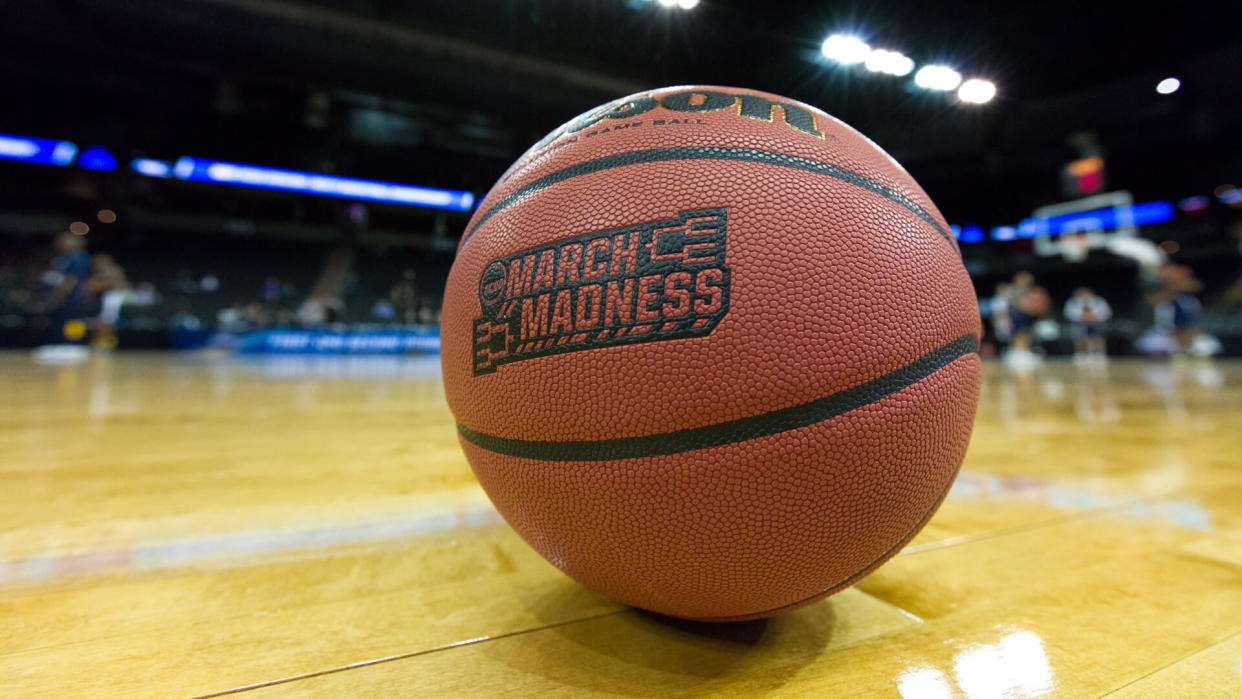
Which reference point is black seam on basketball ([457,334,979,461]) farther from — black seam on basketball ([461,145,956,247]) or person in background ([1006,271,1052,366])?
person in background ([1006,271,1052,366])

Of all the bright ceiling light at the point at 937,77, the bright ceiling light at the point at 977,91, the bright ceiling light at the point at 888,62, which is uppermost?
the bright ceiling light at the point at 977,91

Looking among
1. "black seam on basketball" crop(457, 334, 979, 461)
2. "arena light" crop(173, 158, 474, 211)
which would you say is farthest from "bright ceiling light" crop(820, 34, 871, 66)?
"arena light" crop(173, 158, 474, 211)

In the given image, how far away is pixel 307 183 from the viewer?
33.9 feet

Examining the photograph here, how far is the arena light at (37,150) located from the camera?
8.67 meters

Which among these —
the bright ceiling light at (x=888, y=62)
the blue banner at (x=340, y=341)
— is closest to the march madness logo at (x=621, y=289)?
the bright ceiling light at (x=888, y=62)

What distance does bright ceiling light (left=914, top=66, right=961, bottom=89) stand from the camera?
17.2 feet

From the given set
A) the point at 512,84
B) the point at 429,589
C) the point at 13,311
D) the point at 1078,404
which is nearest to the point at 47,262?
the point at 13,311

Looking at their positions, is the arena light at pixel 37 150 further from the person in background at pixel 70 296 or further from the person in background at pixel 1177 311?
the person in background at pixel 1177 311

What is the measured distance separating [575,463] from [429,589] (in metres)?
0.27

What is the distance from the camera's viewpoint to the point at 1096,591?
63cm

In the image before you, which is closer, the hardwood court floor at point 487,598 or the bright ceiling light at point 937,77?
the hardwood court floor at point 487,598

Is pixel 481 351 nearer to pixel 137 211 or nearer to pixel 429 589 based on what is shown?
pixel 429 589

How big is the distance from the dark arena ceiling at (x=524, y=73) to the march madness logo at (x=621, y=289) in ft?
14.8

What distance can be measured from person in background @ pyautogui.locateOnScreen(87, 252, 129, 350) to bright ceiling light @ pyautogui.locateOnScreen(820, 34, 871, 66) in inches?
320
